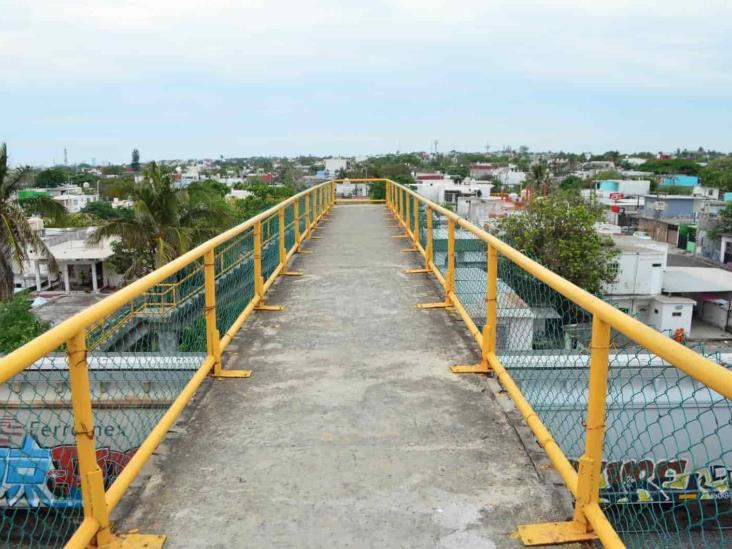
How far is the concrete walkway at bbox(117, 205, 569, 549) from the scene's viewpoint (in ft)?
9.46

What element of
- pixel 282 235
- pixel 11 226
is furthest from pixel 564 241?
pixel 11 226

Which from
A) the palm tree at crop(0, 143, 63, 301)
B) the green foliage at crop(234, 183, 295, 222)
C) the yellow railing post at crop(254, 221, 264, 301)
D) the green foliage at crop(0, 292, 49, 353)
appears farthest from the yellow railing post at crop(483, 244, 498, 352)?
the green foliage at crop(234, 183, 295, 222)

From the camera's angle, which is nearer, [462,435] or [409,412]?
[462,435]

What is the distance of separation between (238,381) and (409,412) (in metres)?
1.27

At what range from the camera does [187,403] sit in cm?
415

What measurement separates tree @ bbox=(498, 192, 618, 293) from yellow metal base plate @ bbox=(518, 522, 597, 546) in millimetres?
21535

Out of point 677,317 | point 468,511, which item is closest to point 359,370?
point 468,511

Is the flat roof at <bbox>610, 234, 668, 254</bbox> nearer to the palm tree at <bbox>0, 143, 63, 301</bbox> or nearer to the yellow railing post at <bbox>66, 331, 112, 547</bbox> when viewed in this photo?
the palm tree at <bbox>0, 143, 63, 301</bbox>

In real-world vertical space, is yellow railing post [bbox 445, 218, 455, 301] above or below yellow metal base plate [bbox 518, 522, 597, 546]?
above

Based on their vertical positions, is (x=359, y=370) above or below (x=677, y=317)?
above

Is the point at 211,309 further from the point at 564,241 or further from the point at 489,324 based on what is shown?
the point at 564,241

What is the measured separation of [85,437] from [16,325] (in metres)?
17.7

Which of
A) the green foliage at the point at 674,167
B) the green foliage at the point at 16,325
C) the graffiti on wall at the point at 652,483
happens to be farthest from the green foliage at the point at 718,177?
the graffiti on wall at the point at 652,483

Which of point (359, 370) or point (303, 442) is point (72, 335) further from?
point (359, 370)
